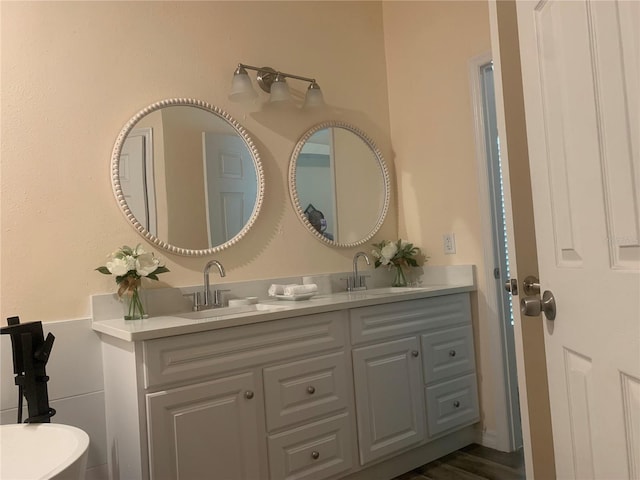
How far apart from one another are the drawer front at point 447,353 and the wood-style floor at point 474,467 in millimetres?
406

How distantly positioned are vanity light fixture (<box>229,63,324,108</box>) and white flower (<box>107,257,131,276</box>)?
964 millimetres

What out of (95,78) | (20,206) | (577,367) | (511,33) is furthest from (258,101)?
(577,367)

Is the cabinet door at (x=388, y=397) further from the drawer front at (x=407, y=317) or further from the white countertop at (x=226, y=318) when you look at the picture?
the white countertop at (x=226, y=318)

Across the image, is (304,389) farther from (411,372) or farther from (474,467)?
(474,467)

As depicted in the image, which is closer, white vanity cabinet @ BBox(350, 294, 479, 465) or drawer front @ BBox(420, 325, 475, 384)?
white vanity cabinet @ BBox(350, 294, 479, 465)

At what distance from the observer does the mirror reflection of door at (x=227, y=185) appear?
2461mm

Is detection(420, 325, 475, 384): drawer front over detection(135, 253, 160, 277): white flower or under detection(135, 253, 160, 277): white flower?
under

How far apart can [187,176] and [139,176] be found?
0.22 m

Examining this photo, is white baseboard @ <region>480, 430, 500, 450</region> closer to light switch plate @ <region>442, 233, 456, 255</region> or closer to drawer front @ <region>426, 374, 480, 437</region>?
drawer front @ <region>426, 374, 480, 437</region>

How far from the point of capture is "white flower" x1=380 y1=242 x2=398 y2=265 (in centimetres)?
292

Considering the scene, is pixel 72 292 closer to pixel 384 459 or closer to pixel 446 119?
pixel 384 459

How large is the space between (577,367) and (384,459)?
1.44 m

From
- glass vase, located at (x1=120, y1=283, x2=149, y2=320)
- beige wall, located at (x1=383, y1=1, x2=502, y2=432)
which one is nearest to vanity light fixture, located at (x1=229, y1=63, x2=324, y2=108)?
beige wall, located at (x1=383, y1=1, x2=502, y2=432)

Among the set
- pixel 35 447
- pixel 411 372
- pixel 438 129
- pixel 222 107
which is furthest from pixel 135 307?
pixel 438 129
